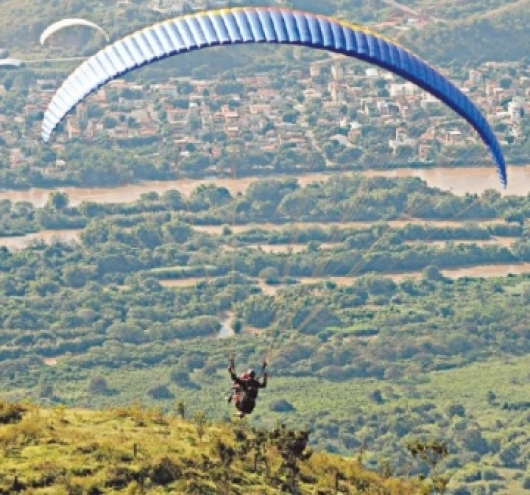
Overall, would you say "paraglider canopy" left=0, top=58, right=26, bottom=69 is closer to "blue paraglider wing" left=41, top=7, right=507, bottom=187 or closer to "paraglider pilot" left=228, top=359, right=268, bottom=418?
"blue paraglider wing" left=41, top=7, right=507, bottom=187

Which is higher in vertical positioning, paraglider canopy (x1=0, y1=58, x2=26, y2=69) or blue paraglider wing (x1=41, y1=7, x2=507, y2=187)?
paraglider canopy (x1=0, y1=58, x2=26, y2=69)

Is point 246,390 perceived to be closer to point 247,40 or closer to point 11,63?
point 247,40

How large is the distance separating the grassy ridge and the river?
59.7 metres

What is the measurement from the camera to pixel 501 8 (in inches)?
5074

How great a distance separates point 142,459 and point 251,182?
64006mm

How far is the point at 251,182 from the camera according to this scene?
3637 inches

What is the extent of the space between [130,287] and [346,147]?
2487cm

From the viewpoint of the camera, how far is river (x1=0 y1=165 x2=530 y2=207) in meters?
90.9

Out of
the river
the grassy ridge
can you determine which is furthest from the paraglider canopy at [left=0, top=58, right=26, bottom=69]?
the grassy ridge

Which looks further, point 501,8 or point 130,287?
point 501,8

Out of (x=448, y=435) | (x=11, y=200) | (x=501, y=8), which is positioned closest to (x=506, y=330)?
(x=448, y=435)

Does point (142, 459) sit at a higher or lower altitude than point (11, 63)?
lower

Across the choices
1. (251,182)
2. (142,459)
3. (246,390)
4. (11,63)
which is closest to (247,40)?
(246,390)

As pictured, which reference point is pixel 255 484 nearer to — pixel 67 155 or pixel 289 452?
pixel 289 452
